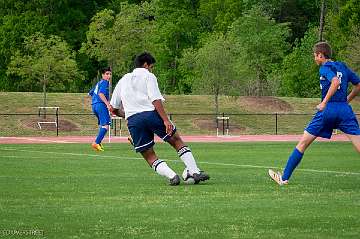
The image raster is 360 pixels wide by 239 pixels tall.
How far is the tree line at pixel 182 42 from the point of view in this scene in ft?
179

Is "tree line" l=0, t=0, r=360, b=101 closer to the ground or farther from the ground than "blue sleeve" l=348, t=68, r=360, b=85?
closer to the ground

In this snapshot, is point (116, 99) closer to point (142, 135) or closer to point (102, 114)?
point (142, 135)

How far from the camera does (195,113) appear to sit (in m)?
56.4

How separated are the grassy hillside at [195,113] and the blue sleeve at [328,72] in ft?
115

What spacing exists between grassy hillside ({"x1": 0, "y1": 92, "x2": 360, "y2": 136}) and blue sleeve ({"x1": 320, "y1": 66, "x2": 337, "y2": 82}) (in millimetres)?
34987

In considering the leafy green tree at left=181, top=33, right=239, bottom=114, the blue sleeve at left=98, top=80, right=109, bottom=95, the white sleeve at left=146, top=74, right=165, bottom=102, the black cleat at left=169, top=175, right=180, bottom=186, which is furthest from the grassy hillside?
the black cleat at left=169, top=175, right=180, bottom=186

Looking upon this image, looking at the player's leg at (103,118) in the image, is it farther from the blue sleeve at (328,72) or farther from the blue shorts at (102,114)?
the blue sleeve at (328,72)

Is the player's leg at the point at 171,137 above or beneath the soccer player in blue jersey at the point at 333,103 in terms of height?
beneath

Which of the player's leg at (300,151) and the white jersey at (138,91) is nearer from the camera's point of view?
the player's leg at (300,151)

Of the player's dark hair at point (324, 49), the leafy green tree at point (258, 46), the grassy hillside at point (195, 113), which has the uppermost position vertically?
the player's dark hair at point (324, 49)

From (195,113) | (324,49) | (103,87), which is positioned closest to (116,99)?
(324,49)

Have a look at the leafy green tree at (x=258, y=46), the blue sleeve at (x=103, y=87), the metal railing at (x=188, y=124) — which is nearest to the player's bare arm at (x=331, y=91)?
the blue sleeve at (x=103, y=87)

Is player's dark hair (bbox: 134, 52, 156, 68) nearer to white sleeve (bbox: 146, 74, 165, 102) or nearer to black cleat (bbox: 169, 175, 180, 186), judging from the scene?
white sleeve (bbox: 146, 74, 165, 102)

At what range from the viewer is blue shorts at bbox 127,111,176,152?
14836 mm
